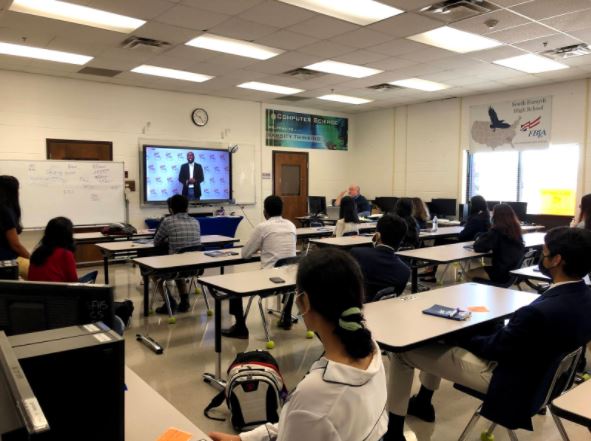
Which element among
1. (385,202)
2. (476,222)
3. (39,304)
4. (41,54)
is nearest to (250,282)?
(39,304)

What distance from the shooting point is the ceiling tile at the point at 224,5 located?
4582 millimetres

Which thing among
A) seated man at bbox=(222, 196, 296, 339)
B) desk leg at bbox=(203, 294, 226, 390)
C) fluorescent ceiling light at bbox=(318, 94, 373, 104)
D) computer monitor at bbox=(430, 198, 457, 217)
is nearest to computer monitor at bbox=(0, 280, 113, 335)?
desk leg at bbox=(203, 294, 226, 390)

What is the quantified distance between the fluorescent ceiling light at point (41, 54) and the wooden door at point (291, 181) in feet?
15.3

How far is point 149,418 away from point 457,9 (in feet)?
15.6

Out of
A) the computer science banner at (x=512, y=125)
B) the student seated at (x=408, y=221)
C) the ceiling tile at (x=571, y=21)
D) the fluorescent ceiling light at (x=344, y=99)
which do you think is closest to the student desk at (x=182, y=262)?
the student seated at (x=408, y=221)

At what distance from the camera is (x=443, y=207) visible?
955 centimetres

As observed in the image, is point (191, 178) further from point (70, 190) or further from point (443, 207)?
point (443, 207)

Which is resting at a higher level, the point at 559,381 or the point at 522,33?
the point at 522,33

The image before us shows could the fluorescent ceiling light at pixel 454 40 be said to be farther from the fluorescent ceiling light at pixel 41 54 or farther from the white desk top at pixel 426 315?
the fluorescent ceiling light at pixel 41 54

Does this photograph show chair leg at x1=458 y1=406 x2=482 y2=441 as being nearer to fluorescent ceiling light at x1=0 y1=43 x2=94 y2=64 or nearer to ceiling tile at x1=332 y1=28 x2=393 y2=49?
ceiling tile at x1=332 y1=28 x2=393 y2=49

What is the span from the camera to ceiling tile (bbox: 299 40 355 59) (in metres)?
6.00

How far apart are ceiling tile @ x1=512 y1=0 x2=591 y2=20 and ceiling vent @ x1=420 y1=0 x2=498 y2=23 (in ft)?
1.00

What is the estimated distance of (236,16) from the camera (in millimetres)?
4980

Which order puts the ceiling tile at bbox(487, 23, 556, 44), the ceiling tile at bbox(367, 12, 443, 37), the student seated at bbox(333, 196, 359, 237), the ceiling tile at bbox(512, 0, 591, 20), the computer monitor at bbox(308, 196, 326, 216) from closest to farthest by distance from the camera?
the ceiling tile at bbox(512, 0, 591, 20) < the ceiling tile at bbox(367, 12, 443, 37) < the ceiling tile at bbox(487, 23, 556, 44) < the student seated at bbox(333, 196, 359, 237) < the computer monitor at bbox(308, 196, 326, 216)
